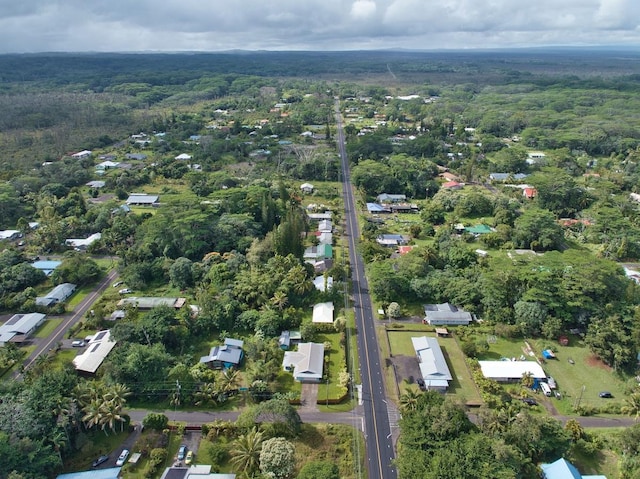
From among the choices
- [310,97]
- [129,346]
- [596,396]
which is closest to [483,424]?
[596,396]

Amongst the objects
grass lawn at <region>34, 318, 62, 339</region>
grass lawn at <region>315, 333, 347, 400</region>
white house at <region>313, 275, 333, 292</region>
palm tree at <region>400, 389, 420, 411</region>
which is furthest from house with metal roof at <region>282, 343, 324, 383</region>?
grass lawn at <region>34, 318, 62, 339</region>

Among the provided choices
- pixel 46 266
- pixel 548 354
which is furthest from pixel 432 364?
pixel 46 266

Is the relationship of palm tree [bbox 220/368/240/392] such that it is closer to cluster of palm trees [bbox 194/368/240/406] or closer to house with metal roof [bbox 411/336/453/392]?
cluster of palm trees [bbox 194/368/240/406]

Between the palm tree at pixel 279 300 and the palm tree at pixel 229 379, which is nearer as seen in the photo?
the palm tree at pixel 229 379

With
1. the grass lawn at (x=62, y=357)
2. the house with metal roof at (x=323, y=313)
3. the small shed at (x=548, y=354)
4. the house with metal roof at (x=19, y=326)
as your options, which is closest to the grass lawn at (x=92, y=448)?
the grass lawn at (x=62, y=357)

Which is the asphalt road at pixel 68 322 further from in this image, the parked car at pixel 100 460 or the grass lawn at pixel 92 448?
Answer: the parked car at pixel 100 460
